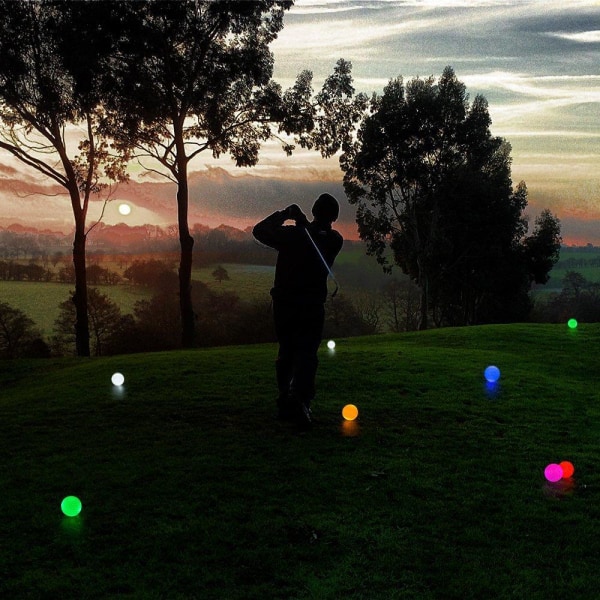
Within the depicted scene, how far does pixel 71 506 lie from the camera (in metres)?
6.82

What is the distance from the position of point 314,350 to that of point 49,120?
26988 millimetres

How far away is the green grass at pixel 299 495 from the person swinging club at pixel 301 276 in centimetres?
115

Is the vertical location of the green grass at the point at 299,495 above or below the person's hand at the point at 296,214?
below

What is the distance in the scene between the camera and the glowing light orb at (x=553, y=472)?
316 inches

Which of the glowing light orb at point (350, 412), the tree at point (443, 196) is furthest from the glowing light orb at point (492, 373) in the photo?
the tree at point (443, 196)

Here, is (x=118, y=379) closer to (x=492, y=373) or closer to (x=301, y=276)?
(x=301, y=276)

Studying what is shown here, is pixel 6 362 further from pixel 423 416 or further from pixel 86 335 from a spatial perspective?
pixel 423 416

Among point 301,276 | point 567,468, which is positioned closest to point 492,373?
point 567,468

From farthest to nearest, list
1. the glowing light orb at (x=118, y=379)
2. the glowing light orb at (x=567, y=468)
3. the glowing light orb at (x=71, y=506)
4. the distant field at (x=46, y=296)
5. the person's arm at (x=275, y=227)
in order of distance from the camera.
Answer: the distant field at (x=46, y=296)
the glowing light orb at (x=118, y=379)
the person's arm at (x=275, y=227)
the glowing light orb at (x=567, y=468)
the glowing light orb at (x=71, y=506)

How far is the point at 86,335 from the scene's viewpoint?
32.0 m

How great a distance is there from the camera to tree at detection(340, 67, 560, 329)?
48438 millimetres

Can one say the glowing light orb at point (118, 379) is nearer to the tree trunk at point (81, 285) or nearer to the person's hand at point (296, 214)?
the person's hand at point (296, 214)

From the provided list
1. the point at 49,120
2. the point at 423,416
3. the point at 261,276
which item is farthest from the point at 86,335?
the point at 261,276

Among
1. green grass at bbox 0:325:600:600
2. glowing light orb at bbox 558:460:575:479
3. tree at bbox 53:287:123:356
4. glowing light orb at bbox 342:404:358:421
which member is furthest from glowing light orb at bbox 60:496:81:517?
tree at bbox 53:287:123:356
